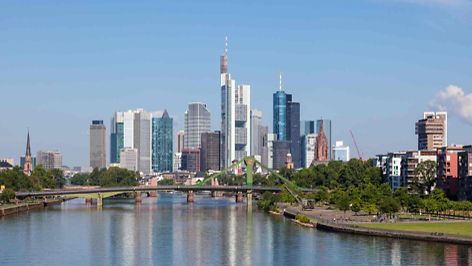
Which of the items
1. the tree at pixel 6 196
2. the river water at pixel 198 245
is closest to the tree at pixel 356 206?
the river water at pixel 198 245

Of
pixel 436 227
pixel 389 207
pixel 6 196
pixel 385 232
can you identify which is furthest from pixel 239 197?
pixel 385 232

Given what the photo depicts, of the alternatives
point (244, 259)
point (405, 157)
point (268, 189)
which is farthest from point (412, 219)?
point (268, 189)

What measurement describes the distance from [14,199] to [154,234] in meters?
58.4

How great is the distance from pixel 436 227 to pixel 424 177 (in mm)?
58185

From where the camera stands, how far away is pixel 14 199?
139625mm

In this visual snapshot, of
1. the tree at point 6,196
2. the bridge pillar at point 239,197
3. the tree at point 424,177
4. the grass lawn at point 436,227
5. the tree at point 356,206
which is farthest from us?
the bridge pillar at point 239,197

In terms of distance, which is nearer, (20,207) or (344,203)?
(344,203)

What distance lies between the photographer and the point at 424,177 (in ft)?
449

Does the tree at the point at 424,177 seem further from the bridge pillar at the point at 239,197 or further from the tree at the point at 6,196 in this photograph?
the tree at the point at 6,196

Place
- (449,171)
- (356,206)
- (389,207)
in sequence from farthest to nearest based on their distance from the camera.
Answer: (449,171) < (356,206) < (389,207)

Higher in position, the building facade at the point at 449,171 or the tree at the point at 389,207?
the building facade at the point at 449,171

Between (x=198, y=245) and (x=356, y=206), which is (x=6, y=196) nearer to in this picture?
(x=356, y=206)

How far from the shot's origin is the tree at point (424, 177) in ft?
443

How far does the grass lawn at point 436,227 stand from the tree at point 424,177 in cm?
5060
